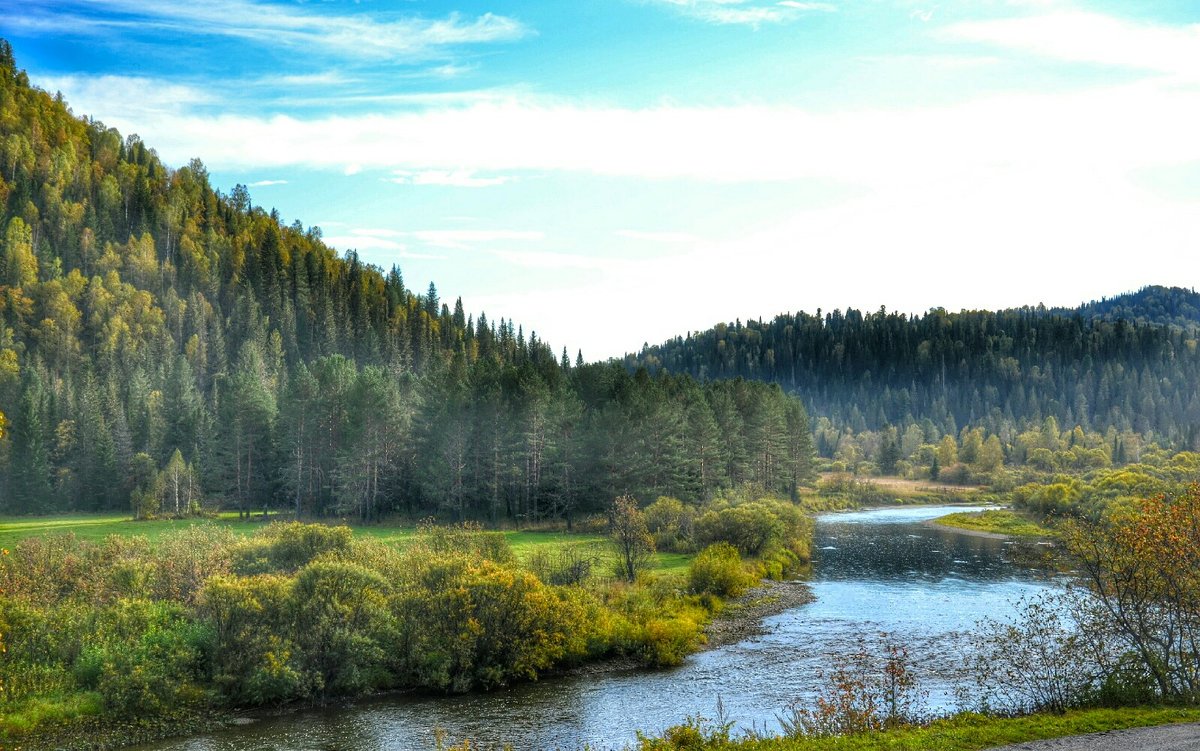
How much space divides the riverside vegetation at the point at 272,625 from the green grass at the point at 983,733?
1892 cm

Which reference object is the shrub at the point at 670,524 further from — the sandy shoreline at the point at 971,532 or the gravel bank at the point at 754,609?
the sandy shoreline at the point at 971,532

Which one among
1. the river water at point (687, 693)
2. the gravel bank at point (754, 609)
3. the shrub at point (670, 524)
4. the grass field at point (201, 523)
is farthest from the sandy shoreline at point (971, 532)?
the grass field at point (201, 523)

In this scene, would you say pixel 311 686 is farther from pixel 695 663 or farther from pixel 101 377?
pixel 101 377

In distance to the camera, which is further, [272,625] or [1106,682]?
[272,625]

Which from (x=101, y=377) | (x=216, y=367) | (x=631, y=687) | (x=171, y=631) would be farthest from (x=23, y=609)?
(x=216, y=367)

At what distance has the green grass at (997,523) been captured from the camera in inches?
3777

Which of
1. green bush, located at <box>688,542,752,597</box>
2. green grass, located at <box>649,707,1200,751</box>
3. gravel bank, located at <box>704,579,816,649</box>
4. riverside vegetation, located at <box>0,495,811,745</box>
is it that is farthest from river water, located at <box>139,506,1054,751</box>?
green grass, located at <box>649,707,1200,751</box>

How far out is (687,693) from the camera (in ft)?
127

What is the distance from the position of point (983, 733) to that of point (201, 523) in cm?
7648

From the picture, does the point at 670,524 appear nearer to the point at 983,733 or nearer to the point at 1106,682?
the point at 1106,682

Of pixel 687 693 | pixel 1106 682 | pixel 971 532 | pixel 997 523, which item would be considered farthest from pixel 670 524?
pixel 1106 682

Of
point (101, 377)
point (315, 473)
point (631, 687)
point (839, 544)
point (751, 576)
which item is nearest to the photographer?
point (631, 687)

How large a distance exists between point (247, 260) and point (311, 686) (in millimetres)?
171231

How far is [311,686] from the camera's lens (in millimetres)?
39500
